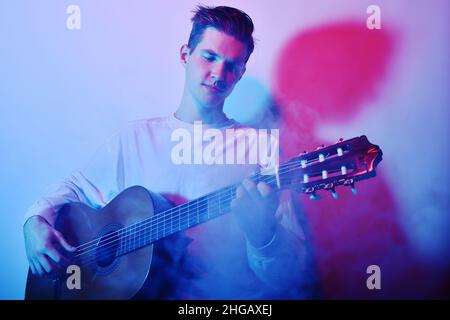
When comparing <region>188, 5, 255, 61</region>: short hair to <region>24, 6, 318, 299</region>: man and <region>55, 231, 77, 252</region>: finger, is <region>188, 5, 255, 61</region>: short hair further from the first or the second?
<region>55, 231, 77, 252</region>: finger

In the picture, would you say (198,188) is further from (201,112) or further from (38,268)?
(38,268)

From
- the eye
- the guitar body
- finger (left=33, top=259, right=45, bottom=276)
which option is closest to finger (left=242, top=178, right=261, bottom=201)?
the guitar body

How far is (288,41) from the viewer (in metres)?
1.47

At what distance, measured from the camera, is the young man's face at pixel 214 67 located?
1.41m

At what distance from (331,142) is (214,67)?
0.44 meters

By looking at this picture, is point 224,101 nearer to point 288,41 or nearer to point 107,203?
point 288,41

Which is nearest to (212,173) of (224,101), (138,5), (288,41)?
(224,101)

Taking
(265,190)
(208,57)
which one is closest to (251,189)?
(265,190)

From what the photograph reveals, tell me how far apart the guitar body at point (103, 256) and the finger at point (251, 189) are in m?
0.26

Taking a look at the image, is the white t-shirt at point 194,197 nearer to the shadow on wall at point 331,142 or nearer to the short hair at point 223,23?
the shadow on wall at point 331,142

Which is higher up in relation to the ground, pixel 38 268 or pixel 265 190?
pixel 265 190

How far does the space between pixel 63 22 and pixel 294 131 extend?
2.80 ft

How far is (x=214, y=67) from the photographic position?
4.64 feet

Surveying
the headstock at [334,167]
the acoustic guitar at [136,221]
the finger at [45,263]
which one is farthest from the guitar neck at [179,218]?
the finger at [45,263]
